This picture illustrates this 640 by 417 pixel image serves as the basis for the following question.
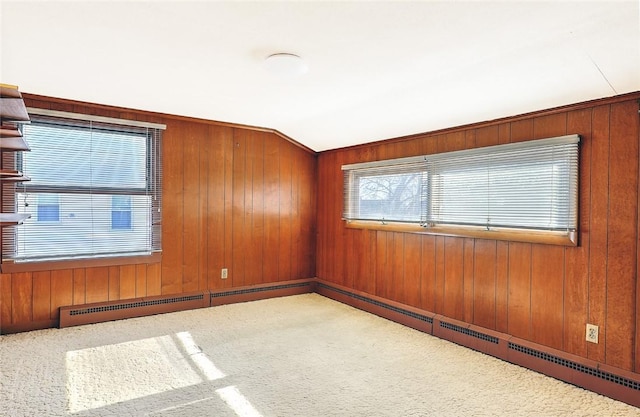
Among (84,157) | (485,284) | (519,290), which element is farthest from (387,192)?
(84,157)

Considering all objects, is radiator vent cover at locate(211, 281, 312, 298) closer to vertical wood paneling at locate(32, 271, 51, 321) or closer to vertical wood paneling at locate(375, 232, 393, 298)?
vertical wood paneling at locate(375, 232, 393, 298)

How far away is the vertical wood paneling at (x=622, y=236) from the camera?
236 centimetres

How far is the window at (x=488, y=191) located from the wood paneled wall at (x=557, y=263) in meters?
0.08

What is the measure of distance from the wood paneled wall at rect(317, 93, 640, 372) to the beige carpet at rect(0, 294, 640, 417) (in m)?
0.33

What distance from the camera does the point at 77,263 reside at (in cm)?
363

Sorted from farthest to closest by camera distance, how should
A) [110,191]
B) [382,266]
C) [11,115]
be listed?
[382,266] → [110,191] → [11,115]

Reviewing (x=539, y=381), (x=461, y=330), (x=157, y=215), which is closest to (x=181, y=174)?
(x=157, y=215)

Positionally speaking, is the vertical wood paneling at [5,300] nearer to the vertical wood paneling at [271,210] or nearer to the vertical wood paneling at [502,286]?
the vertical wood paneling at [271,210]

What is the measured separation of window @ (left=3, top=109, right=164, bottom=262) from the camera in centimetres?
343

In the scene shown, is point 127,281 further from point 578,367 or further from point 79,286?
point 578,367

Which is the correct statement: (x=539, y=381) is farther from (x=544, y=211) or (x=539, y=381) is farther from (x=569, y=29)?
(x=569, y=29)

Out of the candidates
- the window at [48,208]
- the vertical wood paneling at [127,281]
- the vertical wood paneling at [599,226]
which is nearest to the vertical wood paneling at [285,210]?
the vertical wood paneling at [127,281]

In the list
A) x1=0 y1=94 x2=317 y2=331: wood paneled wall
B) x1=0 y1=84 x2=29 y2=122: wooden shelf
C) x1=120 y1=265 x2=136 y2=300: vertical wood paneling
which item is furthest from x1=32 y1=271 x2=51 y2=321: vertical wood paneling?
x1=0 y1=84 x2=29 y2=122: wooden shelf

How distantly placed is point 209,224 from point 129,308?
1170 millimetres
